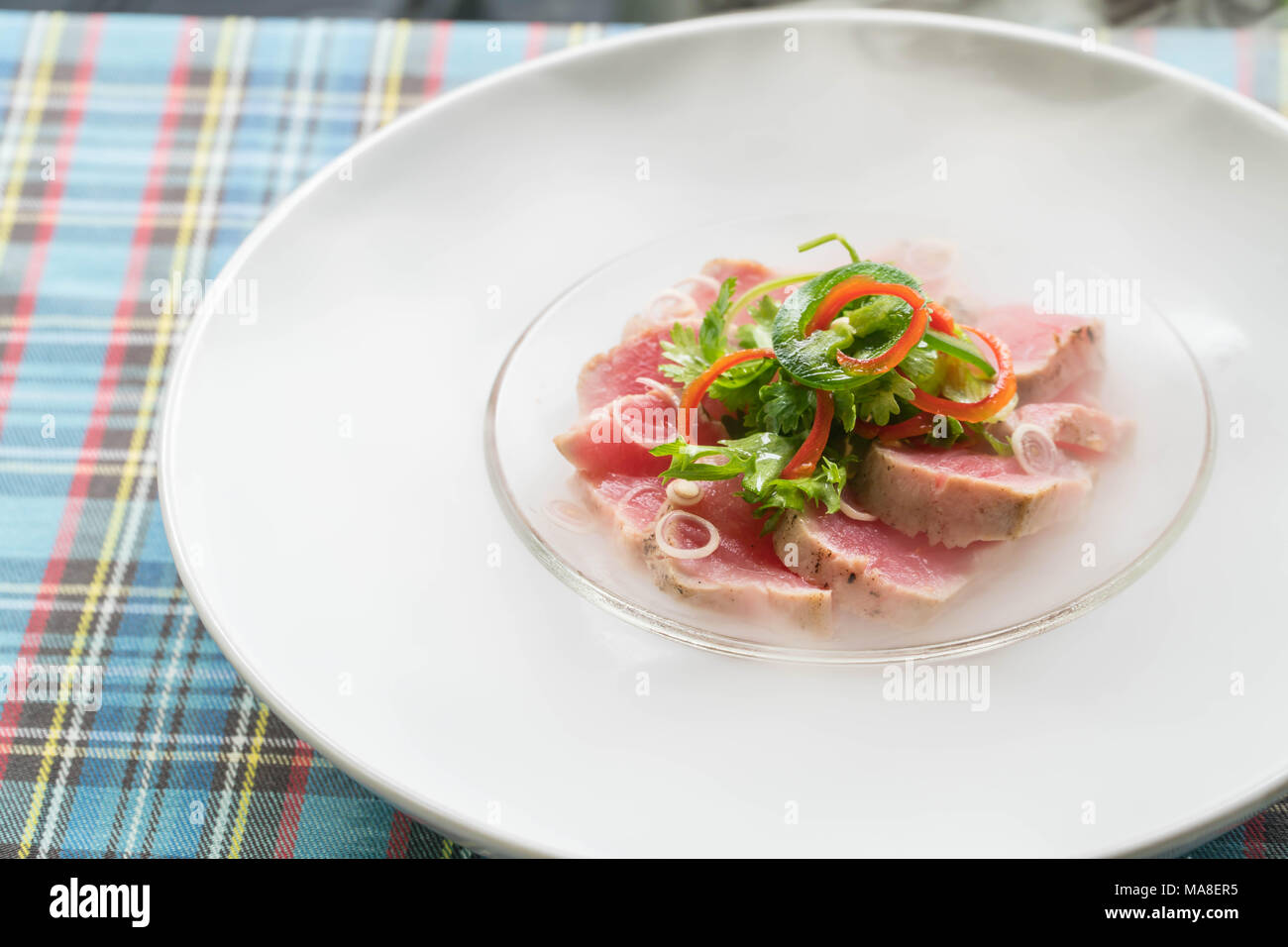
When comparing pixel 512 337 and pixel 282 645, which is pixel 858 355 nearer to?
pixel 512 337

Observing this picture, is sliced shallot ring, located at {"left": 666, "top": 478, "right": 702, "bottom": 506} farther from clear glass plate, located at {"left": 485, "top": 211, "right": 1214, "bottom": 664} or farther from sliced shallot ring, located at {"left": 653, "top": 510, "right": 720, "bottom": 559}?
clear glass plate, located at {"left": 485, "top": 211, "right": 1214, "bottom": 664}

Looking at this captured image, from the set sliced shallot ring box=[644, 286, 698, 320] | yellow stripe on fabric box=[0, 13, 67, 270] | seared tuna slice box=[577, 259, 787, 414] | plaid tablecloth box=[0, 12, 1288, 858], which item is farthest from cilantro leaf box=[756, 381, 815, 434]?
yellow stripe on fabric box=[0, 13, 67, 270]

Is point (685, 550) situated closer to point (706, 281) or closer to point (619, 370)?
point (619, 370)

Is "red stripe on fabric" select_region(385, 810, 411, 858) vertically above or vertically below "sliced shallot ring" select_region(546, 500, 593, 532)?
below

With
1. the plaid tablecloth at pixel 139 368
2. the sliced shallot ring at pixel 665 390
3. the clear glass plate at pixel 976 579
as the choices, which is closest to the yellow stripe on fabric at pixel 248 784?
the plaid tablecloth at pixel 139 368

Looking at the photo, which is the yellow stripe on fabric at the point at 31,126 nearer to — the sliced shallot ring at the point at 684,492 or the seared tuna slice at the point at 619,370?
the seared tuna slice at the point at 619,370

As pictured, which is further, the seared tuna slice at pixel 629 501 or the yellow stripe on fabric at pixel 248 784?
the seared tuna slice at pixel 629 501
